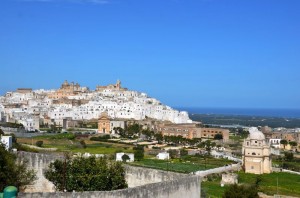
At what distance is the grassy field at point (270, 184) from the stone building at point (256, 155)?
4.67 ft

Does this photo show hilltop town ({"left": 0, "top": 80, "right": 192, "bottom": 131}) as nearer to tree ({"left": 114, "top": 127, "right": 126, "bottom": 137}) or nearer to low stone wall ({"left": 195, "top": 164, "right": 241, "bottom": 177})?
tree ({"left": 114, "top": 127, "right": 126, "bottom": 137})

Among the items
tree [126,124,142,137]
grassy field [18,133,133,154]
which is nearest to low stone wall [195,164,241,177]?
grassy field [18,133,133,154]

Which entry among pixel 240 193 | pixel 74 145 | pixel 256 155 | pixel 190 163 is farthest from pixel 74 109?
pixel 240 193

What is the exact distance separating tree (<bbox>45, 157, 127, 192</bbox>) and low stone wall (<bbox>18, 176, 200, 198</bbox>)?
214 cm

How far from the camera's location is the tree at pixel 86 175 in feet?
44.0

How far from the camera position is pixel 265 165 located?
44.2m

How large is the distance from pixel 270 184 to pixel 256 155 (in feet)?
26.7

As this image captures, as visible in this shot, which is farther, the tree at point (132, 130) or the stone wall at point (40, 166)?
the tree at point (132, 130)

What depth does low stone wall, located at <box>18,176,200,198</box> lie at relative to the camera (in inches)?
373

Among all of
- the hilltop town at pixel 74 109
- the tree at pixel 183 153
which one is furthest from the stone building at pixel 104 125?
the tree at pixel 183 153

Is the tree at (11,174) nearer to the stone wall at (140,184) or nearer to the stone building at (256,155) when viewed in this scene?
the stone wall at (140,184)

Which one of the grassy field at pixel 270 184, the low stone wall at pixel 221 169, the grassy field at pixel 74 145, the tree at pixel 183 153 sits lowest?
the grassy field at pixel 270 184

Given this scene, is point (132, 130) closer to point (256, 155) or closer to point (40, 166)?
point (256, 155)

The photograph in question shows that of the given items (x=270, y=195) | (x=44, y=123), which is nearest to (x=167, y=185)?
(x=270, y=195)
